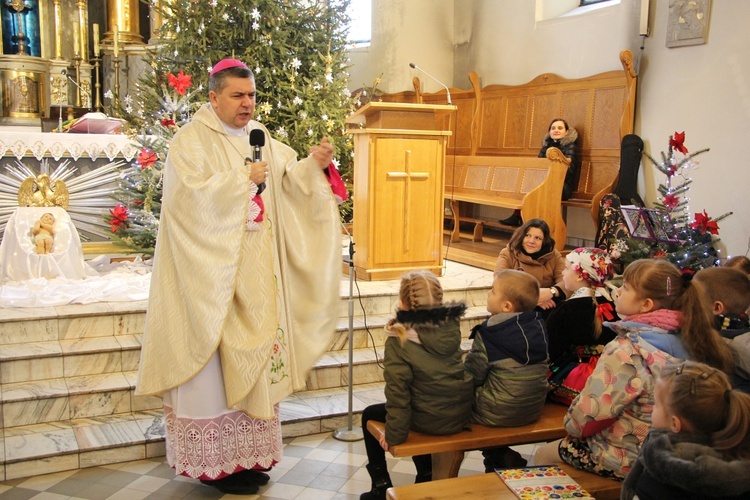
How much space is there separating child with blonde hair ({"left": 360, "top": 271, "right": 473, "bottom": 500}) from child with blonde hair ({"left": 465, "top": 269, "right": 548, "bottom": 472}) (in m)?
0.10

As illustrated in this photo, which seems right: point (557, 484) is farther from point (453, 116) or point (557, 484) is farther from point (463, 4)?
point (463, 4)

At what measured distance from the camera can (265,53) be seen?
23.7 feet

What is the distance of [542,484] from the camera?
2.46 meters

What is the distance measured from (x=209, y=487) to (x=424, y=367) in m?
1.38

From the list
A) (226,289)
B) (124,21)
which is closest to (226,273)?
(226,289)

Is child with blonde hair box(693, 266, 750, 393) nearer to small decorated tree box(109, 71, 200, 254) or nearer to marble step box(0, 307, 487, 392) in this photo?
marble step box(0, 307, 487, 392)

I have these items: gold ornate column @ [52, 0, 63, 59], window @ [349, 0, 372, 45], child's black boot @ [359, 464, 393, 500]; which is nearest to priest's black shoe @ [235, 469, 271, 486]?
child's black boot @ [359, 464, 393, 500]

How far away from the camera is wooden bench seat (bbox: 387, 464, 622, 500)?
7.86 ft

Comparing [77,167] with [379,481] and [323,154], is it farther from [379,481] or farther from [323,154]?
[379,481]

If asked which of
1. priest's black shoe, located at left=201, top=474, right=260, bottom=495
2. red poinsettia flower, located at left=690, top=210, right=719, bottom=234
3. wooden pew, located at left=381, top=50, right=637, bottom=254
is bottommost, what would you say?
priest's black shoe, located at left=201, top=474, right=260, bottom=495

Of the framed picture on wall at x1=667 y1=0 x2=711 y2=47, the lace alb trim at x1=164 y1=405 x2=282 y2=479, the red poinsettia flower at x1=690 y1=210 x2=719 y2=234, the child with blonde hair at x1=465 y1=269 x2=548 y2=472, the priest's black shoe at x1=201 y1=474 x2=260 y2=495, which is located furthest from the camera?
the framed picture on wall at x1=667 y1=0 x2=711 y2=47

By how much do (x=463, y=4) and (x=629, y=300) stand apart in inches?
338

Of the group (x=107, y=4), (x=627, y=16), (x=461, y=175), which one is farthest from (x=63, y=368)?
(x=107, y=4)

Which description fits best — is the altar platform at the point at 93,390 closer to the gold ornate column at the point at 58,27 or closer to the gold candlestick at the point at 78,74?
the gold candlestick at the point at 78,74
